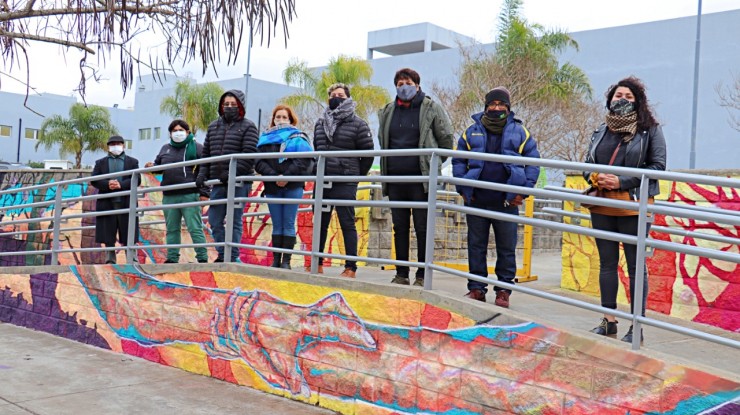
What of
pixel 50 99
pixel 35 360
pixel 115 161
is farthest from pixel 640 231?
pixel 50 99

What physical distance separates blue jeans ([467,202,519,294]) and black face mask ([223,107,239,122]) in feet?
8.84

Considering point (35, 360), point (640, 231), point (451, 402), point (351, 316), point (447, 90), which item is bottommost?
point (35, 360)

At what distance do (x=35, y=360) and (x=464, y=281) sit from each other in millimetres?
4149

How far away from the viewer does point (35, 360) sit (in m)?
7.16

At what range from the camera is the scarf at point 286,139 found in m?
6.55

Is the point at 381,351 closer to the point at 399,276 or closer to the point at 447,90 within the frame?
the point at 399,276

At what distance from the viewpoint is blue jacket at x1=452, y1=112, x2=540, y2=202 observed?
5035mm

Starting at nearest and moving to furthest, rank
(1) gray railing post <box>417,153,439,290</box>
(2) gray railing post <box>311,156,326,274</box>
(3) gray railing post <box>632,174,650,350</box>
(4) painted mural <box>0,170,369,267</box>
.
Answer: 1. (3) gray railing post <box>632,174,650,350</box>
2. (1) gray railing post <box>417,153,439,290</box>
3. (2) gray railing post <box>311,156,326,274</box>
4. (4) painted mural <box>0,170,369,267</box>

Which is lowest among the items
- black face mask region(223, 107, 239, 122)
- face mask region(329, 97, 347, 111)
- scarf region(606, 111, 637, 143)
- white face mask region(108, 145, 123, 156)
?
white face mask region(108, 145, 123, 156)

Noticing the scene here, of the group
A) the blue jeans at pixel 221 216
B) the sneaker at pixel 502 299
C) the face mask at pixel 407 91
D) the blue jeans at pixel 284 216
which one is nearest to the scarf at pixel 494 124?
the face mask at pixel 407 91

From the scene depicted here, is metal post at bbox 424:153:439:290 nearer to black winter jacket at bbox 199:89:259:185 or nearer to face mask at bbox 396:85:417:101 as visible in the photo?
face mask at bbox 396:85:417:101

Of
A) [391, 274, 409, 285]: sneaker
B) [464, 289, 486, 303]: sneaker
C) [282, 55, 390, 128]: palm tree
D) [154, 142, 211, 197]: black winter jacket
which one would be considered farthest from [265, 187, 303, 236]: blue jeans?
[282, 55, 390, 128]: palm tree

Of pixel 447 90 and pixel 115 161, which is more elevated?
pixel 447 90

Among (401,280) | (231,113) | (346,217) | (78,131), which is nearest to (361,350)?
(401,280)
